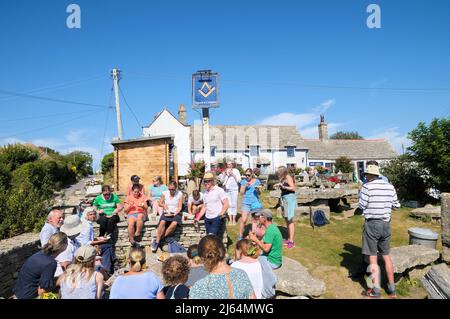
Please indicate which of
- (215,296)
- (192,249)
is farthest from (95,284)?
(215,296)

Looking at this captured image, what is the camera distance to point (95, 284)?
3.30 meters

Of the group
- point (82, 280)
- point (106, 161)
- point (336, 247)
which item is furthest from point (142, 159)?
point (106, 161)

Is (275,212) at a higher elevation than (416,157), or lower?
lower

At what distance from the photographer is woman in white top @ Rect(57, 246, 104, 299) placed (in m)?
3.14

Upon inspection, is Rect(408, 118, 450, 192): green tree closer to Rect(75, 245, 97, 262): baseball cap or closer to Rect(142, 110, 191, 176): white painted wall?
Rect(75, 245, 97, 262): baseball cap

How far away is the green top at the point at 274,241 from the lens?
4.43m

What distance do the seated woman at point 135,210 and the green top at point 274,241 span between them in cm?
313

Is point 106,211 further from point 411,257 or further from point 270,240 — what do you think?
point 411,257

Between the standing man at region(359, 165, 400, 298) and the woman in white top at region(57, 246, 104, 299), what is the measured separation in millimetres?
4021

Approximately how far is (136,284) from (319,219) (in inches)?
271

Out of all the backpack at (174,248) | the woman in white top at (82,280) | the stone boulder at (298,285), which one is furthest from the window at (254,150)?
the woman in white top at (82,280)

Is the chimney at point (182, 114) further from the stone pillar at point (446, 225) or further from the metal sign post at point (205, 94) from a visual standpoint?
the stone pillar at point (446, 225)
